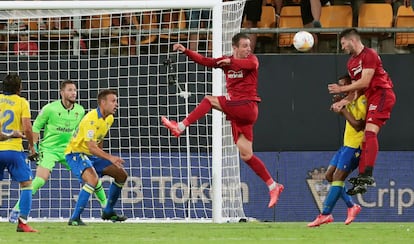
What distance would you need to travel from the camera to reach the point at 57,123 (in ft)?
54.9

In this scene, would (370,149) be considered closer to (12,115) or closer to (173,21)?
(12,115)

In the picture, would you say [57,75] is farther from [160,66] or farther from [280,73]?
[280,73]

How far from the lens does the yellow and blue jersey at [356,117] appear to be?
14.3 m

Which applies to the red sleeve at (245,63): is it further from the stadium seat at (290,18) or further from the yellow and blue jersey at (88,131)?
the stadium seat at (290,18)

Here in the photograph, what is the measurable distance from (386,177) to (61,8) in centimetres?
546

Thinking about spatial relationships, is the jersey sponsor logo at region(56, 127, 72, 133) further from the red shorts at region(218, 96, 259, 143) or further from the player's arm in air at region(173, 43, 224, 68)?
the player's arm in air at region(173, 43, 224, 68)

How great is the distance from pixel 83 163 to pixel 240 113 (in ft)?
6.78

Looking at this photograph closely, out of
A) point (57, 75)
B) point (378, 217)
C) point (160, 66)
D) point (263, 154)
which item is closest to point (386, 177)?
point (378, 217)

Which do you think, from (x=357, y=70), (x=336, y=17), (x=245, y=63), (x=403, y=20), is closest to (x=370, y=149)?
(x=357, y=70)

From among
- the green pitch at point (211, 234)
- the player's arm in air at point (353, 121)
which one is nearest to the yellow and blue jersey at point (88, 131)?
the green pitch at point (211, 234)

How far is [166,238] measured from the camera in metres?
12.1

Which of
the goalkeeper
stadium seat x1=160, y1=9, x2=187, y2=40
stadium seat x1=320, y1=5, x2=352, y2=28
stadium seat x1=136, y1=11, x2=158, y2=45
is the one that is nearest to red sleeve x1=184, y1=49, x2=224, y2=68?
the goalkeeper

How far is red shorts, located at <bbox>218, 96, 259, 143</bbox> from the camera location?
14422 mm

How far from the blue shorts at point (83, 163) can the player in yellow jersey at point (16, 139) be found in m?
1.83
